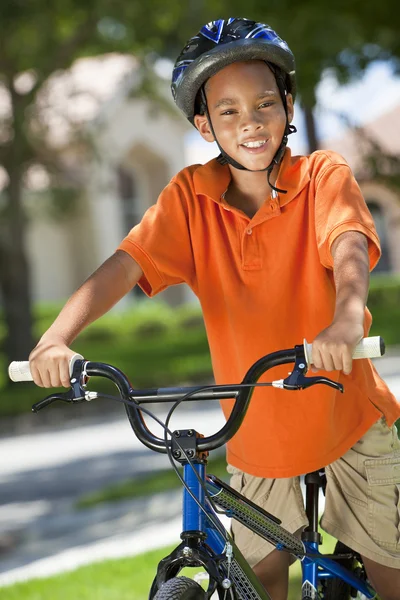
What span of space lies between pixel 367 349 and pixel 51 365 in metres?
0.79

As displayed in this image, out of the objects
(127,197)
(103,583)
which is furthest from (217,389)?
(127,197)

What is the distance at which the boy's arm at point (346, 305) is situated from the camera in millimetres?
2447

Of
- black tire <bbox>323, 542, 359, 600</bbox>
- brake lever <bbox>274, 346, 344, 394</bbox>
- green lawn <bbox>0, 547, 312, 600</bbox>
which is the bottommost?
green lawn <bbox>0, 547, 312, 600</bbox>

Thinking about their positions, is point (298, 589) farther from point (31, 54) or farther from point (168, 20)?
point (31, 54)

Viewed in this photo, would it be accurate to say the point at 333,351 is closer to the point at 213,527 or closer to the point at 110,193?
the point at 213,527

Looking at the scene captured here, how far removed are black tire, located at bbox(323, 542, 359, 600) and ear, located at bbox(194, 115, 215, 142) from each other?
4.47 ft

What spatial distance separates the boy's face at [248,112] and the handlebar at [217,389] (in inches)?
33.0

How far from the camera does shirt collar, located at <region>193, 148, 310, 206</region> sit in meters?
3.12

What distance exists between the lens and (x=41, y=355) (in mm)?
2715

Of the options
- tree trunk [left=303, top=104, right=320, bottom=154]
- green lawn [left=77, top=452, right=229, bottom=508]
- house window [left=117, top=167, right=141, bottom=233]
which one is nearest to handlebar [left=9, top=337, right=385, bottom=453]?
green lawn [left=77, top=452, right=229, bottom=508]

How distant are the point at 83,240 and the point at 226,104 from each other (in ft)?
94.0

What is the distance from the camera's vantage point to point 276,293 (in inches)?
121

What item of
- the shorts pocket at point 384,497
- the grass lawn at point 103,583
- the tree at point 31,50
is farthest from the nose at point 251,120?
the tree at point 31,50

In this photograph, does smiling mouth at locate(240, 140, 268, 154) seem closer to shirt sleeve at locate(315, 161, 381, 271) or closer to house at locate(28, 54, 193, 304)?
shirt sleeve at locate(315, 161, 381, 271)
